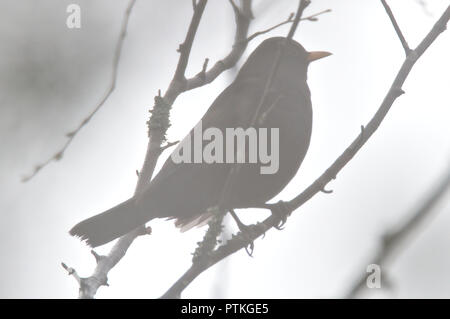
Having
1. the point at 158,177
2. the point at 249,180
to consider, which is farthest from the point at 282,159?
the point at 158,177

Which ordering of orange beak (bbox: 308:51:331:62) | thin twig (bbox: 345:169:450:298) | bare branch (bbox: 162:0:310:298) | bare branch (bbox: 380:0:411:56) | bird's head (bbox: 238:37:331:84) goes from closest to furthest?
thin twig (bbox: 345:169:450:298) < bare branch (bbox: 162:0:310:298) < bare branch (bbox: 380:0:411:56) < bird's head (bbox: 238:37:331:84) < orange beak (bbox: 308:51:331:62)

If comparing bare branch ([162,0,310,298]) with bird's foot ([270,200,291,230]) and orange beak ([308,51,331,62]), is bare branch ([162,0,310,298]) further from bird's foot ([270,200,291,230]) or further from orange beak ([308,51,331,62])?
orange beak ([308,51,331,62])

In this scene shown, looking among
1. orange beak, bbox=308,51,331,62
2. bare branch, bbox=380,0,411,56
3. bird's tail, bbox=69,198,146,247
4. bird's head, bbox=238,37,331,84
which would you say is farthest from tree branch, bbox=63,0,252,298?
orange beak, bbox=308,51,331,62

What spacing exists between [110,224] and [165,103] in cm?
95

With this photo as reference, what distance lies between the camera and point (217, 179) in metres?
4.19

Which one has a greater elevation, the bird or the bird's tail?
the bird

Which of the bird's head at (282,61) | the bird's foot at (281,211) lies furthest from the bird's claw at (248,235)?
the bird's head at (282,61)

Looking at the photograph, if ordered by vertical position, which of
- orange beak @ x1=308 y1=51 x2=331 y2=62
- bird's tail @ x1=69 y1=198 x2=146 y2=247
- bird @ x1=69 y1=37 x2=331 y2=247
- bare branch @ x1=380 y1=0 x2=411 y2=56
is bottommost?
bird's tail @ x1=69 y1=198 x2=146 y2=247

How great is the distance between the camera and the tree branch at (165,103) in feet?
10.8

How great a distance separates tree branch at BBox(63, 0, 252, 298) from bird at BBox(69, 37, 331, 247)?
0.53 feet

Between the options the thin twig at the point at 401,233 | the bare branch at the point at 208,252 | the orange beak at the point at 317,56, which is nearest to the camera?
the thin twig at the point at 401,233

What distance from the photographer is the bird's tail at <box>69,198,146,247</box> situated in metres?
4.14

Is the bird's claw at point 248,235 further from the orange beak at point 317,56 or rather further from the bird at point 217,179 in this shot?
the orange beak at point 317,56
